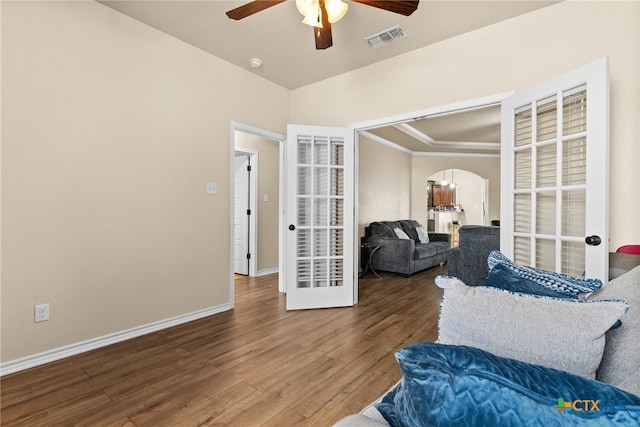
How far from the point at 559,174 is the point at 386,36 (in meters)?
1.94

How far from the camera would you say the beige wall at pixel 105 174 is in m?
2.15

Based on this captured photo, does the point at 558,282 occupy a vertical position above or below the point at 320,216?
below

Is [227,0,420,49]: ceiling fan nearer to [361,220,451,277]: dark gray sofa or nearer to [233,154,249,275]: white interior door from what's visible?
[233,154,249,275]: white interior door

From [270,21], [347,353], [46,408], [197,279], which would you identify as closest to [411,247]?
[347,353]

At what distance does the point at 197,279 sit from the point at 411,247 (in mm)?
3447

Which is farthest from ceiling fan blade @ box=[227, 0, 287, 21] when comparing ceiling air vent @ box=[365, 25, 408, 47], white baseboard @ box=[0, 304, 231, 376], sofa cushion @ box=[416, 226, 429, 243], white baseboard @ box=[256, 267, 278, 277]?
sofa cushion @ box=[416, 226, 429, 243]

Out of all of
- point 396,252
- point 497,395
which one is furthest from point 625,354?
point 396,252

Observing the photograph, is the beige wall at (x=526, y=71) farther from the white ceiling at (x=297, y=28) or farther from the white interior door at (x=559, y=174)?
the white interior door at (x=559, y=174)

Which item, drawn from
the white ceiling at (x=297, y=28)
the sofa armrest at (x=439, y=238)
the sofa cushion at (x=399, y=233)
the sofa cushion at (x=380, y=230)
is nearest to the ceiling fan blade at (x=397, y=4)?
the white ceiling at (x=297, y=28)

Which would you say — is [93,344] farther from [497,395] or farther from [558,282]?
[558,282]

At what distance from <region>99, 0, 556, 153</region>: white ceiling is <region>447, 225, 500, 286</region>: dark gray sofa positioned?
7.37 feet

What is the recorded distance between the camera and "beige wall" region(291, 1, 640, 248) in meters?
2.14

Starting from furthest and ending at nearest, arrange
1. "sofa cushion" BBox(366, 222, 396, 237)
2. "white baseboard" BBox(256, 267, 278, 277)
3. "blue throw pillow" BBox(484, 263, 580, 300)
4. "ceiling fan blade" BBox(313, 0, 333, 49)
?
"sofa cushion" BBox(366, 222, 396, 237) < "white baseboard" BBox(256, 267, 278, 277) < "ceiling fan blade" BBox(313, 0, 333, 49) < "blue throw pillow" BBox(484, 263, 580, 300)

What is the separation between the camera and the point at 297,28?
110 inches
